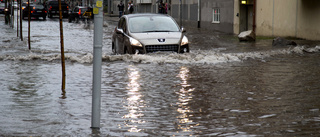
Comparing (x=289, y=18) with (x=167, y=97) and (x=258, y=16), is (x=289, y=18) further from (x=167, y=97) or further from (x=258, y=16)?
(x=167, y=97)

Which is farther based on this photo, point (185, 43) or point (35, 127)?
point (185, 43)

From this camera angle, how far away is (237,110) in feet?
27.1

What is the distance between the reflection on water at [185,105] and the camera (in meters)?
7.20

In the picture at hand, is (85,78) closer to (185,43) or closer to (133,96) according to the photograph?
(133,96)

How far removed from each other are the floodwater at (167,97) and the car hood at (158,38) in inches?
14.2

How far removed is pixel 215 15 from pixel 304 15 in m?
12.5

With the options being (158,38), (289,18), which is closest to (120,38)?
(158,38)

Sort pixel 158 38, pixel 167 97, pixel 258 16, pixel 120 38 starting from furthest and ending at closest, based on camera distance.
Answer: pixel 258 16
pixel 120 38
pixel 158 38
pixel 167 97

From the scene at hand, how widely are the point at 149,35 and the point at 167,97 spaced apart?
6.57 meters

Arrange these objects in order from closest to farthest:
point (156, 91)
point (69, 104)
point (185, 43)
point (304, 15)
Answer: point (69, 104), point (156, 91), point (185, 43), point (304, 15)

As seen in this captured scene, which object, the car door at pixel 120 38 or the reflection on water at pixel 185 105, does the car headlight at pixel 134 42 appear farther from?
the reflection on water at pixel 185 105

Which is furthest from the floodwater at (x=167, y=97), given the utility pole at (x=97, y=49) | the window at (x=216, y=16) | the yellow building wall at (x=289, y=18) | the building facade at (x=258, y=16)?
the window at (x=216, y=16)

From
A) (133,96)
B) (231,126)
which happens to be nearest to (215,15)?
(133,96)

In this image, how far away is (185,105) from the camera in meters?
8.76
